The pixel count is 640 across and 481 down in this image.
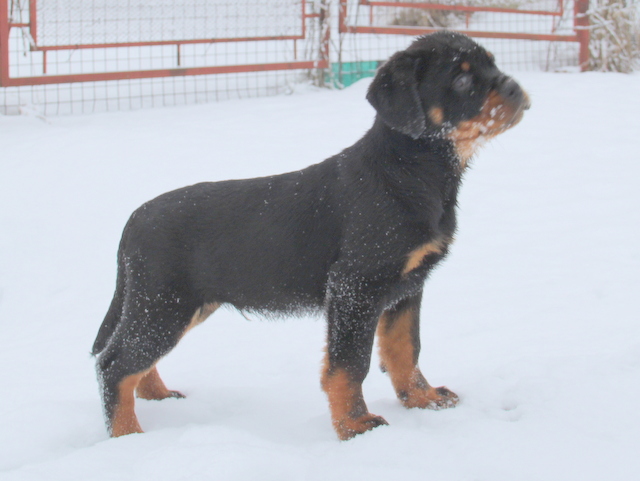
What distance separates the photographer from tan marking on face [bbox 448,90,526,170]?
8.79 ft

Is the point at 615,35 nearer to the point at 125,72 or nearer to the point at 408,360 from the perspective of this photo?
the point at 125,72

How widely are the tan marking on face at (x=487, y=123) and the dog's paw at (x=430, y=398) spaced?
1.04m

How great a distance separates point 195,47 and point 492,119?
22.3 feet

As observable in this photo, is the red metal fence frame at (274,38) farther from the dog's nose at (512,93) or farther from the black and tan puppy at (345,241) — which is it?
the dog's nose at (512,93)

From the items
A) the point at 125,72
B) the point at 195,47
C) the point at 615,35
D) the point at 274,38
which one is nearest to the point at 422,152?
the point at 125,72

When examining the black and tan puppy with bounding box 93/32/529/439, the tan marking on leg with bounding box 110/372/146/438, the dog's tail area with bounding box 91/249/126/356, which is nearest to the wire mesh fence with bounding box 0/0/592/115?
the dog's tail area with bounding box 91/249/126/356

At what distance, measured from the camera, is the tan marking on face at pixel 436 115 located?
107 inches

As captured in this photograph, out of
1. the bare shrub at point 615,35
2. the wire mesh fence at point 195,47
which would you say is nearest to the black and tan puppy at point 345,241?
the wire mesh fence at point 195,47

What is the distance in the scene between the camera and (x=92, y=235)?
5.35 metres

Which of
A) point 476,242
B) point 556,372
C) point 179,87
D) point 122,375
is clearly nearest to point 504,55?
point 179,87

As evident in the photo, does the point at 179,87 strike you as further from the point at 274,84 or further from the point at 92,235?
the point at 92,235

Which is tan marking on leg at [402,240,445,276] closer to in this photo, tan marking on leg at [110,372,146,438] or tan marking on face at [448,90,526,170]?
tan marking on face at [448,90,526,170]

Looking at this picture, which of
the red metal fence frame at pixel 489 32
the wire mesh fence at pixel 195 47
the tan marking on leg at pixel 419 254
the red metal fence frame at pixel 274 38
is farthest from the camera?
the red metal fence frame at pixel 489 32

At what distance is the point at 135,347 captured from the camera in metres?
2.99
